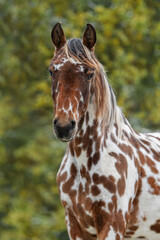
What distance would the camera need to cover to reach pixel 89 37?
188 inches

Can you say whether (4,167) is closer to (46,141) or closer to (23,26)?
(46,141)

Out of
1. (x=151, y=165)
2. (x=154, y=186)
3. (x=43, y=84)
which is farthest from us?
(x=43, y=84)

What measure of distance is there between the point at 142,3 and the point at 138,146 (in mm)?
10947

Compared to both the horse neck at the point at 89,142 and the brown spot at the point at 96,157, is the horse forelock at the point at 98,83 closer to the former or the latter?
the horse neck at the point at 89,142

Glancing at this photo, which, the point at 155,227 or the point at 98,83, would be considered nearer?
the point at 98,83

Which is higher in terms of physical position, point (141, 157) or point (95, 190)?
point (141, 157)

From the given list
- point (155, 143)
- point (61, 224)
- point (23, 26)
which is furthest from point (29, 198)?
point (155, 143)

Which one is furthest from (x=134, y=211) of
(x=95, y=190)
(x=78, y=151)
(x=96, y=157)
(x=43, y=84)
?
(x=43, y=84)

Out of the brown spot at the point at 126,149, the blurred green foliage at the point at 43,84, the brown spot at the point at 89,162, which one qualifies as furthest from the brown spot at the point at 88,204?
the blurred green foliage at the point at 43,84

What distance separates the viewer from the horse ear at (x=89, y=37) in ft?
15.6

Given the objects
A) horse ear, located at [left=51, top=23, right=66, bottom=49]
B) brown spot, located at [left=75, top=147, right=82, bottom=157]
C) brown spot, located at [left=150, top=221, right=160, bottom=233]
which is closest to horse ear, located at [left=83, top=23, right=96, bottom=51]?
horse ear, located at [left=51, top=23, right=66, bottom=49]

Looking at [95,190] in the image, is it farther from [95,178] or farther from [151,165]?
[151,165]

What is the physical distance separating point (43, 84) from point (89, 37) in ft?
36.0

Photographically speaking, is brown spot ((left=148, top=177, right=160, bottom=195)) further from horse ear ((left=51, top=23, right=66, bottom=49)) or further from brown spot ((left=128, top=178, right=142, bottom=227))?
horse ear ((left=51, top=23, right=66, bottom=49))
